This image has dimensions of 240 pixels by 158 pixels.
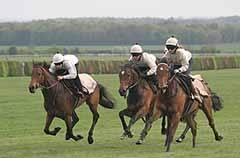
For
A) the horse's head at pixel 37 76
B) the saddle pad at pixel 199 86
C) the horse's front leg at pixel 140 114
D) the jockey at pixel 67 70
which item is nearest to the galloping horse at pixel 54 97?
the horse's head at pixel 37 76

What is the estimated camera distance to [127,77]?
59.5 ft

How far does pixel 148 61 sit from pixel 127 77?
1.17 m

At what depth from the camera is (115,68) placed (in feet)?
240

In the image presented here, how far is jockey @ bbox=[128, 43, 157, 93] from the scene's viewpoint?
18953 millimetres

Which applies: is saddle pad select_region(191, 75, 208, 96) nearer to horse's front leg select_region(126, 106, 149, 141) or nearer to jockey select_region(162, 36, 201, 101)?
jockey select_region(162, 36, 201, 101)

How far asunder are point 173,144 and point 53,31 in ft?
397

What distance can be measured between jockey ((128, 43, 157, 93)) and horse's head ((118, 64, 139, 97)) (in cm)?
45

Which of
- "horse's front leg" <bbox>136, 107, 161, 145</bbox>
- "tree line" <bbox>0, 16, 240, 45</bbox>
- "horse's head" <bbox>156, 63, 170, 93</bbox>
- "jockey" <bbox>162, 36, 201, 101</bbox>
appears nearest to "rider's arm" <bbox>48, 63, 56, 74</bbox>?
"horse's front leg" <bbox>136, 107, 161, 145</bbox>

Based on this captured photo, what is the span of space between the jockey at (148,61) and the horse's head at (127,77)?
1.48 ft

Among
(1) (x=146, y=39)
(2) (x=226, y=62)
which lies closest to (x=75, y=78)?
(2) (x=226, y=62)

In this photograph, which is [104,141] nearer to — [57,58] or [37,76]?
[57,58]

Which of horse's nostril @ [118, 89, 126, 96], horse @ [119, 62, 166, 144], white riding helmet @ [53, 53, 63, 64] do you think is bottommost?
horse @ [119, 62, 166, 144]

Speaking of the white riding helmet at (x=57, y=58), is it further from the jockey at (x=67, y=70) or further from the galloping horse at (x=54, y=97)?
the galloping horse at (x=54, y=97)

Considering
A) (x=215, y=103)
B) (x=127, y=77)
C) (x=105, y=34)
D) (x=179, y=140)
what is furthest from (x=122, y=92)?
(x=105, y=34)
